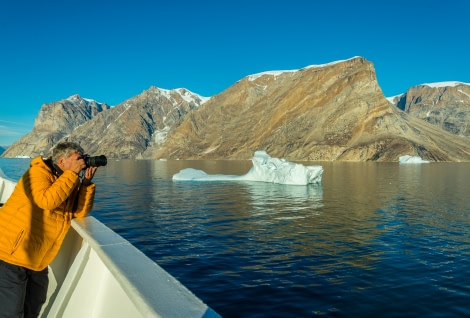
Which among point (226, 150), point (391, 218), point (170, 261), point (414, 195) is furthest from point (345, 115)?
point (170, 261)

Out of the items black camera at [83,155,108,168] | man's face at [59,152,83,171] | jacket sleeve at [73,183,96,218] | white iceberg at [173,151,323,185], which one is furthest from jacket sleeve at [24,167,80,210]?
white iceberg at [173,151,323,185]

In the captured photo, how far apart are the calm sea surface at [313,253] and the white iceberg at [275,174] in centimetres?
1529

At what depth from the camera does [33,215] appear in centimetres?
437

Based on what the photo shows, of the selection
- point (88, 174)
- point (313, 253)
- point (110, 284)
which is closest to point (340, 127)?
point (313, 253)

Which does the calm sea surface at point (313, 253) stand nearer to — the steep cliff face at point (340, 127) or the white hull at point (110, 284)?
the white hull at point (110, 284)

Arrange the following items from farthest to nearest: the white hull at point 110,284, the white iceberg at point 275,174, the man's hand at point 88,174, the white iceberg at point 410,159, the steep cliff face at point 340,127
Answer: the steep cliff face at point 340,127, the white iceberg at point 410,159, the white iceberg at point 275,174, the man's hand at point 88,174, the white hull at point 110,284

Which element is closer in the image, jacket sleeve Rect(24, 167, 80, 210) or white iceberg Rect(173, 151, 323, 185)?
jacket sleeve Rect(24, 167, 80, 210)

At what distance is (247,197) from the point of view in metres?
32.6

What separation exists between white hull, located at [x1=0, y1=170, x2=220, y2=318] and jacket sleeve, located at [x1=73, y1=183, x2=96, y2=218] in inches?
9.7

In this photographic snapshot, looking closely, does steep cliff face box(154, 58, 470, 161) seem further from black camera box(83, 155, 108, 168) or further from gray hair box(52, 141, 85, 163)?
gray hair box(52, 141, 85, 163)

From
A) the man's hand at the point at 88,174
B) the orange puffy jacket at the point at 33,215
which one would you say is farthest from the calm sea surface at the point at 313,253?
the orange puffy jacket at the point at 33,215

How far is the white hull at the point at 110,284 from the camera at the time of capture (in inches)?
122

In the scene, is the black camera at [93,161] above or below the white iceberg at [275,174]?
above

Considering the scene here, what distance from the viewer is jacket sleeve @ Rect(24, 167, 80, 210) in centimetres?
420
